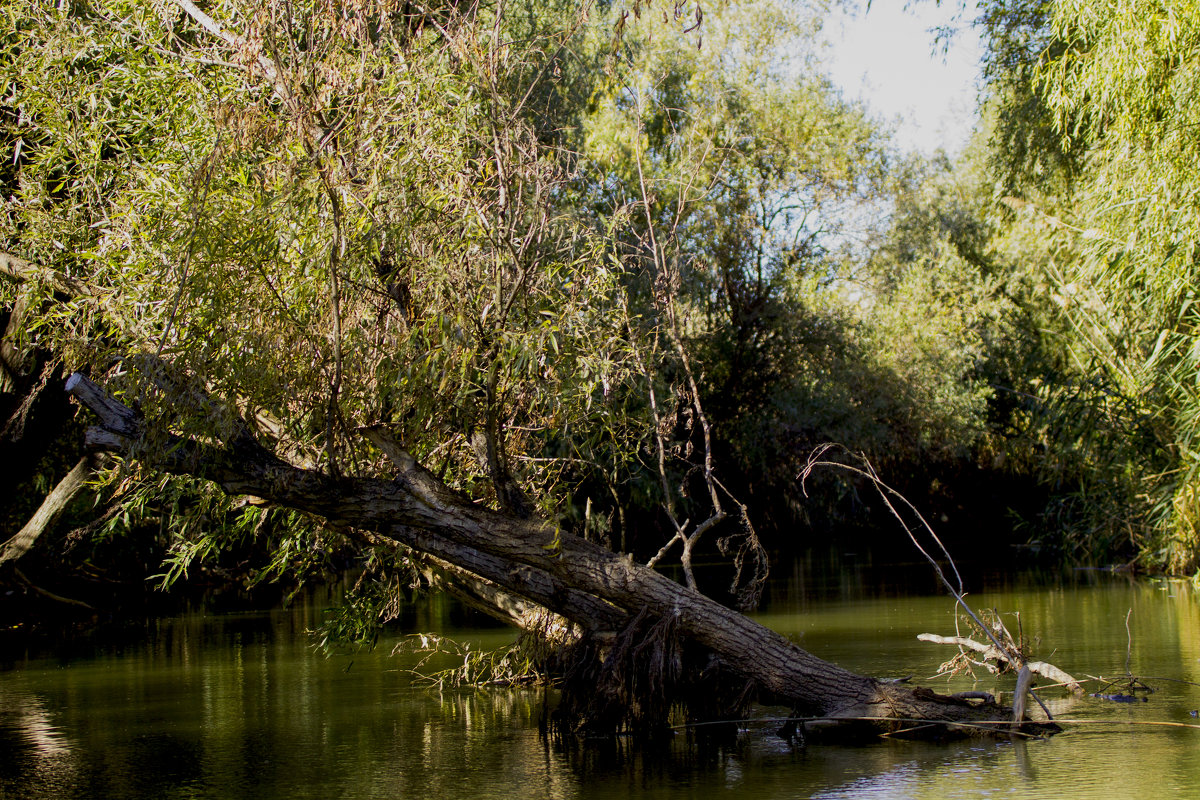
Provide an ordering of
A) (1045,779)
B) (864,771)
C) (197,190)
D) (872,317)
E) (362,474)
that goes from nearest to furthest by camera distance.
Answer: (1045,779), (864,771), (197,190), (362,474), (872,317)

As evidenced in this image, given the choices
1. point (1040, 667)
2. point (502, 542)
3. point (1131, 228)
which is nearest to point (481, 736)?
point (502, 542)

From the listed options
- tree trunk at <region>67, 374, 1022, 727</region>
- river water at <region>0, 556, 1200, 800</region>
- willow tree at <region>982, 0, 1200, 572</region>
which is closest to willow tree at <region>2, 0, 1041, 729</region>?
tree trunk at <region>67, 374, 1022, 727</region>

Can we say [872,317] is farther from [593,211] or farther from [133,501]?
[133,501]

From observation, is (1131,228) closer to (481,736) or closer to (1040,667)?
(1040,667)

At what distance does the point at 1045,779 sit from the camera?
559 cm

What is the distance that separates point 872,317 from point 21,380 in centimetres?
2266

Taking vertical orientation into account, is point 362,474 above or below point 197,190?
below

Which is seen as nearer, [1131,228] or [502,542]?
[502,542]

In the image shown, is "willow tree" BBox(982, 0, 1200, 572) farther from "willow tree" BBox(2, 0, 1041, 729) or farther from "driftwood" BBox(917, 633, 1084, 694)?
"willow tree" BBox(2, 0, 1041, 729)

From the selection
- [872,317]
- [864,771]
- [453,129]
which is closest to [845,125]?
[872,317]

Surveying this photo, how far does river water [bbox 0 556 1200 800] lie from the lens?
5852mm

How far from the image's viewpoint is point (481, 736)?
24.3 ft

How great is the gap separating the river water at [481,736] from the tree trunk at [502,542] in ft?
1.38

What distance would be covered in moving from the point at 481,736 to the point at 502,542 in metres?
1.21
